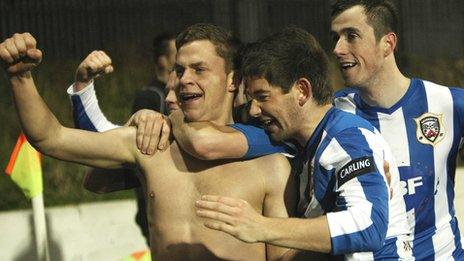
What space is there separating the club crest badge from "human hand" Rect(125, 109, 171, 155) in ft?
3.88

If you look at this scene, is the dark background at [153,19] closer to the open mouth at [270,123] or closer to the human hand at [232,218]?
the open mouth at [270,123]

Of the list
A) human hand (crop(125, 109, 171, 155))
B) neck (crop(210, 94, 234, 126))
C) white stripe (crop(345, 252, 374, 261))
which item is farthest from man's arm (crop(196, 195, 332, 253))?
neck (crop(210, 94, 234, 126))

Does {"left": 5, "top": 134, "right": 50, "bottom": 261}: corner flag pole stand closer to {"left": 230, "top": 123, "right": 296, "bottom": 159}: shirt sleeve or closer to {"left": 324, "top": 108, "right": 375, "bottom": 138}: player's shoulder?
{"left": 230, "top": 123, "right": 296, "bottom": 159}: shirt sleeve

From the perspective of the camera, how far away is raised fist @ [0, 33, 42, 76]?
366 cm

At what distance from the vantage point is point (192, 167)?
422 cm

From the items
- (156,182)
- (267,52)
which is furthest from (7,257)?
(267,52)

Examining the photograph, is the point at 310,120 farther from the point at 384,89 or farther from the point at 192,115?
the point at 384,89

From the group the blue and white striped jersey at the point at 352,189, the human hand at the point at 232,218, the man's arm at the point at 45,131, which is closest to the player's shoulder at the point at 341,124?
the blue and white striped jersey at the point at 352,189

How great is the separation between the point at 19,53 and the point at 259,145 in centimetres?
100

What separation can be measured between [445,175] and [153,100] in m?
3.47

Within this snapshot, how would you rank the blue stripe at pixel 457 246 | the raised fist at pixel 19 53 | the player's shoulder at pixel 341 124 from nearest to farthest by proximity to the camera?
1. the raised fist at pixel 19 53
2. the player's shoulder at pixel 341 124
3. the blue stripe at pixel 457 246

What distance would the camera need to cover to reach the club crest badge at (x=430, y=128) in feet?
15.6

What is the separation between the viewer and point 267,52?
154 inches

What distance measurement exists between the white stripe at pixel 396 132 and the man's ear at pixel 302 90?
37.2 inches
